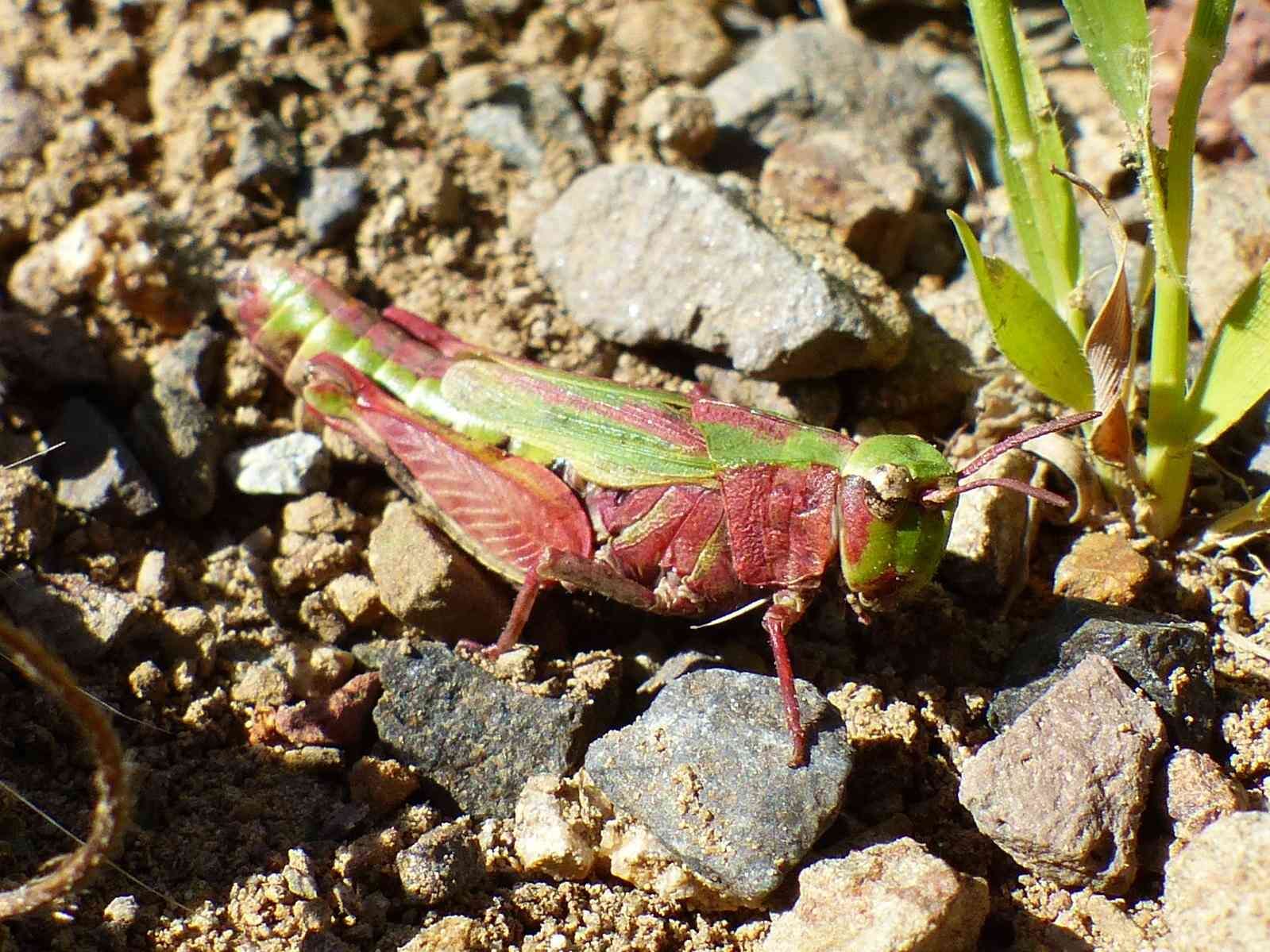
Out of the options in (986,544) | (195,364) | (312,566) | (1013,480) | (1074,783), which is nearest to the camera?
(1074,783)

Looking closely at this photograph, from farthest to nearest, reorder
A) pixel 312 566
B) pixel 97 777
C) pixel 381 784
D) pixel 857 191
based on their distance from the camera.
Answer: pixel 857 191 → pixel 312 566 → pixel 381 784 → pixel 97 777

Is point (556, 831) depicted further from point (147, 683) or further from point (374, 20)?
point (374, 20)

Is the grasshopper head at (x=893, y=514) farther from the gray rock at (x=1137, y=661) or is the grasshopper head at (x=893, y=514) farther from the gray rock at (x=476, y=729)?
the gray rock at (x=476, y=729)

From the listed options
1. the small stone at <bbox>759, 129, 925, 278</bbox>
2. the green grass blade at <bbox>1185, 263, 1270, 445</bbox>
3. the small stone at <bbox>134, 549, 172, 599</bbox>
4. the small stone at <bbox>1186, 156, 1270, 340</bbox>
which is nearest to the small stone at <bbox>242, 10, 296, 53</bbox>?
the small stone at <bbox>759, 129, 925, 278</bbox>

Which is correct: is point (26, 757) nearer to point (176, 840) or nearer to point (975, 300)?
point (176, 840)

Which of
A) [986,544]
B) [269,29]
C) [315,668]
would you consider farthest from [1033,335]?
[269,29]
